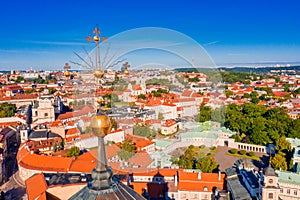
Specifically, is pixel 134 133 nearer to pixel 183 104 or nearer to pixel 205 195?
pixel 183 104

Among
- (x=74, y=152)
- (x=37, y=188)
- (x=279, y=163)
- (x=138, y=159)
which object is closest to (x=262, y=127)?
(x=279, y=163)

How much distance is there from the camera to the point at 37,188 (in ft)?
32.4

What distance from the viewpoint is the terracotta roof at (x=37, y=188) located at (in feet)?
29.3

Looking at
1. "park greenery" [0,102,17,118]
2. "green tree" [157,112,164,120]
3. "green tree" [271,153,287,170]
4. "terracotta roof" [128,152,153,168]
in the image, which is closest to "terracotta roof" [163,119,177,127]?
"green tree" [157,112,164,120]

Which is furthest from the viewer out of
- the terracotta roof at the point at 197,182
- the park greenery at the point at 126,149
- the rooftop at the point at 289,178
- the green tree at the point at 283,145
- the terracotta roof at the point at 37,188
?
the green tree at the point at 283,145

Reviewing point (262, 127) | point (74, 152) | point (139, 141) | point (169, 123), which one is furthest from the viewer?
point (262, 127)

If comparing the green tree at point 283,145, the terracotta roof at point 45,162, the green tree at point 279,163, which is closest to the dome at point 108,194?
the terracotta roof at point 45,162

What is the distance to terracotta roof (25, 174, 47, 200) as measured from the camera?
29.3ft

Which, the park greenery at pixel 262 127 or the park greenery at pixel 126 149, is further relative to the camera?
the park greenery at pixel 262 127

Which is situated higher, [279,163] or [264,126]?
[264,126]

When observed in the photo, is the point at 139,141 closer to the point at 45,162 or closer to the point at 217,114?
the point at 217,114

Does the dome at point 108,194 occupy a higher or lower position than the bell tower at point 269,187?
higher

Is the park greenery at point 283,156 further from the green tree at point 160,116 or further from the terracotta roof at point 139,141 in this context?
the terracotta roof at point 139,141

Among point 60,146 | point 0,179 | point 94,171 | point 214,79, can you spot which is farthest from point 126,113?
point 60,146
